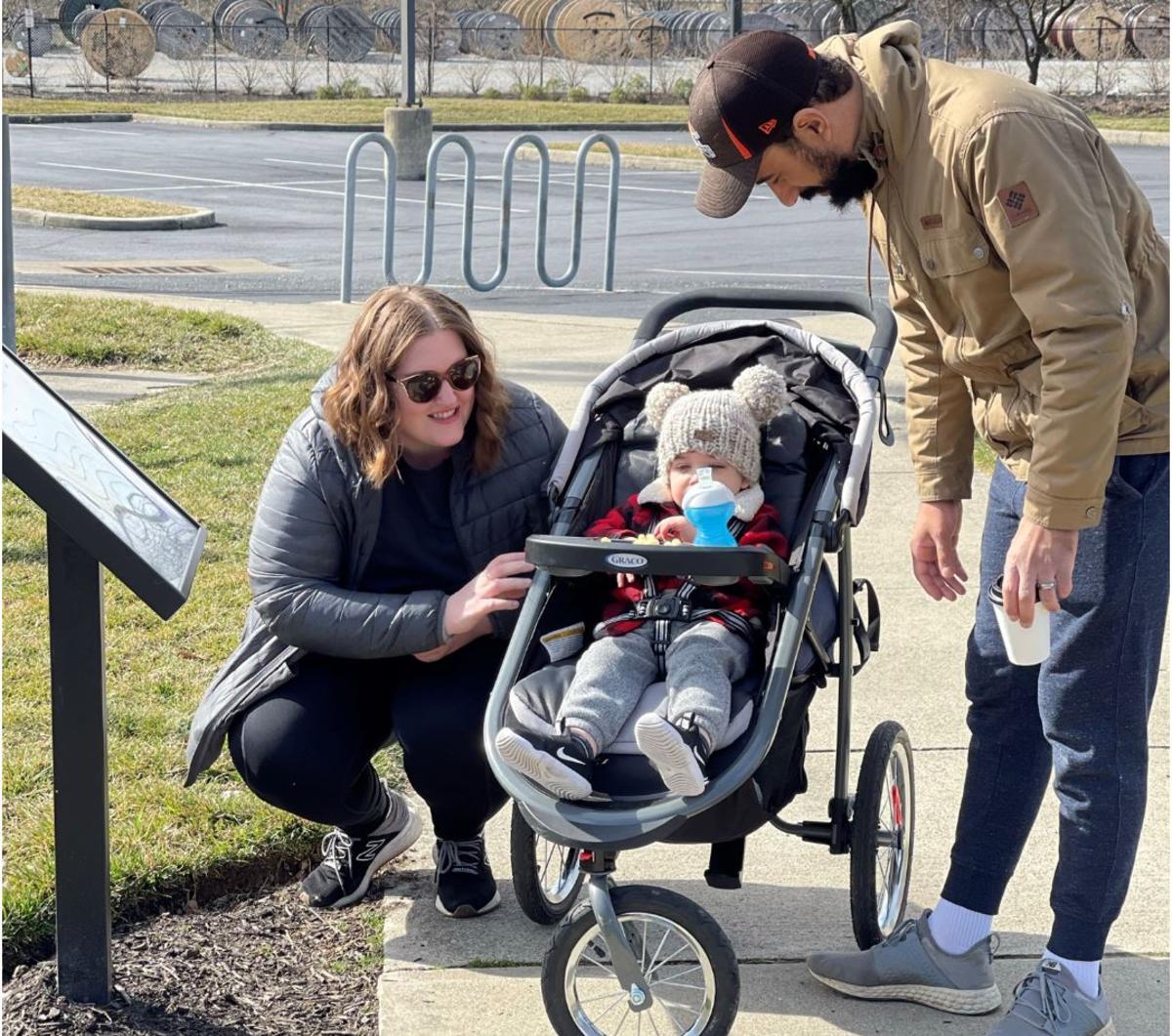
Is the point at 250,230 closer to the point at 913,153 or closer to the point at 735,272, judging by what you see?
the point at 735,272

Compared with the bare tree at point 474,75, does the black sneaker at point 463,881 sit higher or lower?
lower

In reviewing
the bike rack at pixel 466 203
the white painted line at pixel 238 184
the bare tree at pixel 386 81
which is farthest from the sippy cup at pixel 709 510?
the bare tree at pixel 386 81

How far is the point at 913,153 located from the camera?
9.04 ft

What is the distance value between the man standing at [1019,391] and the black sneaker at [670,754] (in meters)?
0.61

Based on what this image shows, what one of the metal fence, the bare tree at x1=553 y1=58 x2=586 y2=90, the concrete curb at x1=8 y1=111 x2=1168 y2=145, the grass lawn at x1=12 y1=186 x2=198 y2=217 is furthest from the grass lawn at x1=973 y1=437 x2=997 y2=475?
the bare tree at x1=553 y1=58 x2=586 y2=90

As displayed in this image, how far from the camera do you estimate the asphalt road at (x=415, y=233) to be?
40.9ft

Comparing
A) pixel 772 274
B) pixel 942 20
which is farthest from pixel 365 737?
pixel 942 20

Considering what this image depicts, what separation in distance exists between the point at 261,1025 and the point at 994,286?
77.1 inches

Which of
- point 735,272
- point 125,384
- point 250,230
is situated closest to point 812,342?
point 125,384

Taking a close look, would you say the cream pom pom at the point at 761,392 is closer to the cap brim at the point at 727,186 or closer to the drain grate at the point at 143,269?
the cap brim at the point at 727,186

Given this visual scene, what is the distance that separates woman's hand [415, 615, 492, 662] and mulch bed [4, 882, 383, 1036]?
1.98 ft

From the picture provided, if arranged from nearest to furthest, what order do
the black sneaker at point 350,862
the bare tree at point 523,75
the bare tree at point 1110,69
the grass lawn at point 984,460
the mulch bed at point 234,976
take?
the mulch bed at point 234,976
the black sneaker at point 350,862
the grass lawn at point 984,460
the bare tree at point 1110,69
the bare tree at point 523,75

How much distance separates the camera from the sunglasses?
11.2 ft

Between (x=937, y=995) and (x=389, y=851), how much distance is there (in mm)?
1254
